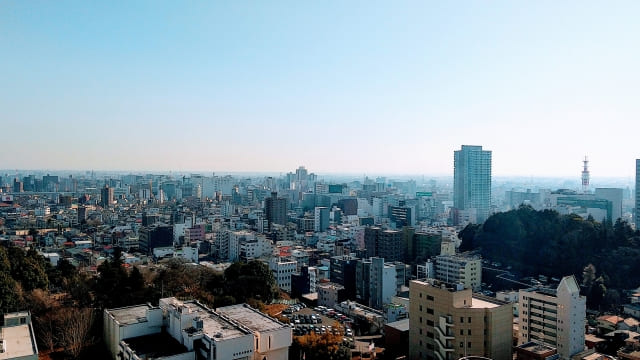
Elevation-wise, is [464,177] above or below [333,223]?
above

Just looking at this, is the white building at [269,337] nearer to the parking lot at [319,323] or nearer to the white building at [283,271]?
the parking lot at [319,323]

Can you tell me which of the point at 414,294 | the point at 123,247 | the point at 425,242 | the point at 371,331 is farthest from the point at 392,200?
the point at 414,294

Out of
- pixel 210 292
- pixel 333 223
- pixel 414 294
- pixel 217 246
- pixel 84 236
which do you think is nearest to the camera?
pixel 414 294

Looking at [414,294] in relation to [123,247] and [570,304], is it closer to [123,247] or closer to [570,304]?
[570,304]

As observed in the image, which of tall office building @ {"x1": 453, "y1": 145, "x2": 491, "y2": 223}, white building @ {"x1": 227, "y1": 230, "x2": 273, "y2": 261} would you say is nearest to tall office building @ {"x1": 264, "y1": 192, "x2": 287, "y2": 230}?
white building @ {"x1": 227, "y1": 230, "x2": 273, "y2": 261}

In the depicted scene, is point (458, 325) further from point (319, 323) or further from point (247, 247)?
point (247, 247)

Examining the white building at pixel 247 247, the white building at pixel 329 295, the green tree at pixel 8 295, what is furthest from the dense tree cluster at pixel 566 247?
the green tree at pixel 8 295
